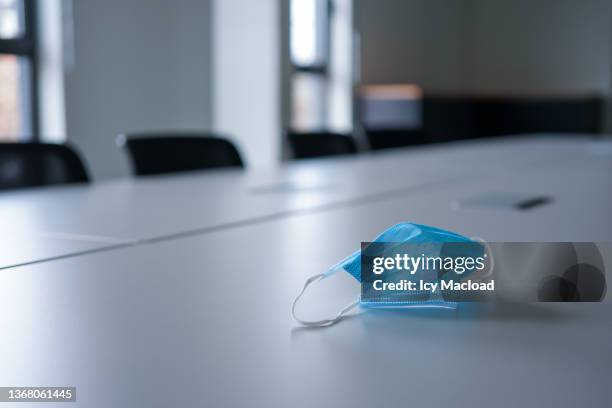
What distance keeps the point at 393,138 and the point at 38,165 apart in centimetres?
233

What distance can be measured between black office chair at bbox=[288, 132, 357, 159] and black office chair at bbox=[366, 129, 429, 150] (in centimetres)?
43

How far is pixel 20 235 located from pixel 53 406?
2.65 ft

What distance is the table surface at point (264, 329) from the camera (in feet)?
1.93

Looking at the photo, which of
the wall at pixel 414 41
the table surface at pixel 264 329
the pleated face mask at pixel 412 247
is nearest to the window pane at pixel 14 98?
the table surface at pixel 264 329

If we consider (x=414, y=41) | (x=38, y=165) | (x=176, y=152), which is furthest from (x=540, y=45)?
(x=38, y=165)

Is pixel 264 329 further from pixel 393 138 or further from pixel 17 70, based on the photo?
Answer: pixel 17 70

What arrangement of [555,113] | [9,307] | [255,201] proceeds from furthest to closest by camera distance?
[555,113], [255,201], [9,307]

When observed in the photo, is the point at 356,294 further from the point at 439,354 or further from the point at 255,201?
the point at 255,201

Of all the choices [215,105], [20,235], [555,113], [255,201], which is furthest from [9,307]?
[555,113]

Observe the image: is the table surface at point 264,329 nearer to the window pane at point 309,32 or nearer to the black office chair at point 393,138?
the black office chair at point 393,138

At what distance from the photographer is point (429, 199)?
70.3 inches

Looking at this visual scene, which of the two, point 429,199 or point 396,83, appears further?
point 396,83

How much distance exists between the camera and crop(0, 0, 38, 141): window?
179 inches

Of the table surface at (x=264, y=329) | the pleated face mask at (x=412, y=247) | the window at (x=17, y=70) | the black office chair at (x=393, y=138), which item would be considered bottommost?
the black office chair at (x=393, y=138)
